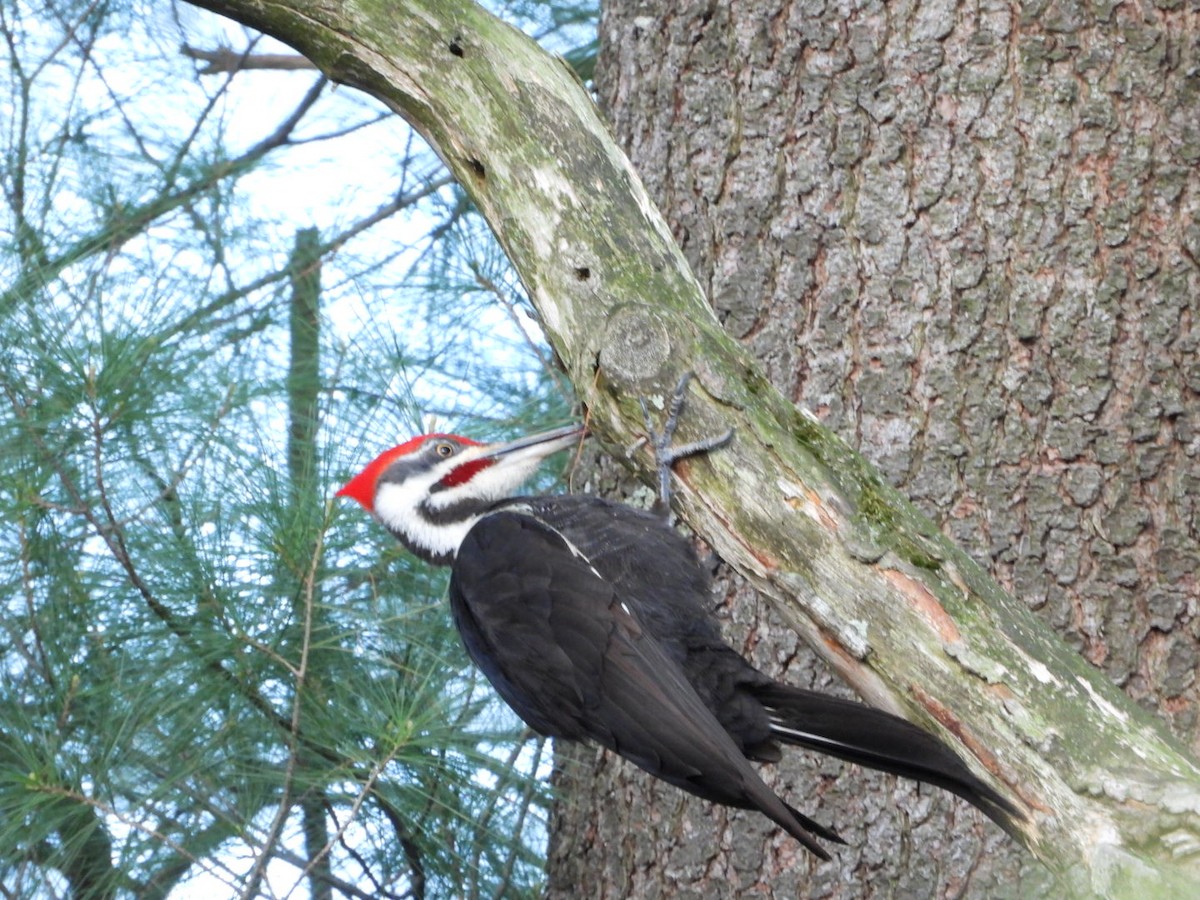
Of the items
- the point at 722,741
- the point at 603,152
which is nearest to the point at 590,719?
the point at 722,741

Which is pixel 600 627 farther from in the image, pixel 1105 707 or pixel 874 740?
pixel 1105 707

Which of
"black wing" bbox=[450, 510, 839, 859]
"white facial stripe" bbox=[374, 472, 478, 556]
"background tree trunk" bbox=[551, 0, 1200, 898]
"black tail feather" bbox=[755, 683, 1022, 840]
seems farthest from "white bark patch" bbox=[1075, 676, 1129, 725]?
"white facial stripe" bbox=[374, 472, 478, 556]

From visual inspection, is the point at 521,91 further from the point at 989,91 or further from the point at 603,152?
the point at 989,91

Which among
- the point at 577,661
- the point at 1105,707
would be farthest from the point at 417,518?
the point at 1105,707

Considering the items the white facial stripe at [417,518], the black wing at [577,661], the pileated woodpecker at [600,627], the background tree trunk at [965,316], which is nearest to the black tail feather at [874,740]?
the pileated woodpecker at [600,627]

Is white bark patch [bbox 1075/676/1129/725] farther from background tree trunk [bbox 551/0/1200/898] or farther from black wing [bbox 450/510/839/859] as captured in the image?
background tree trunk [bbox 551/0/1200/898]

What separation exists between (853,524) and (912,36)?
116cm

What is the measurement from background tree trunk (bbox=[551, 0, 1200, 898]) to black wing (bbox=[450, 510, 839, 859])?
0.36m

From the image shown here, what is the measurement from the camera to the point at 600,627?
6.87 feet

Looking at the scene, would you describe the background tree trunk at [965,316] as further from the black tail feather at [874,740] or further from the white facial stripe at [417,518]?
the white facial stripe at [417,518]

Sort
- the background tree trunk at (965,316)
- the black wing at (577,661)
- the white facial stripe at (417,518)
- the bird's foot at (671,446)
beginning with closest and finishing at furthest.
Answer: the bird's foot at (671,446) < the black wing at (577,661) < the background tree trunk at (965,316) < the white facial stripe at (417,518)

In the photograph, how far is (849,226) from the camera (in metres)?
2.45

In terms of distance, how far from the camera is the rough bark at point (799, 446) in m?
1.50

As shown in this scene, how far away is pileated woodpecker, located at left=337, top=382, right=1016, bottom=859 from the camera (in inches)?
74.5
